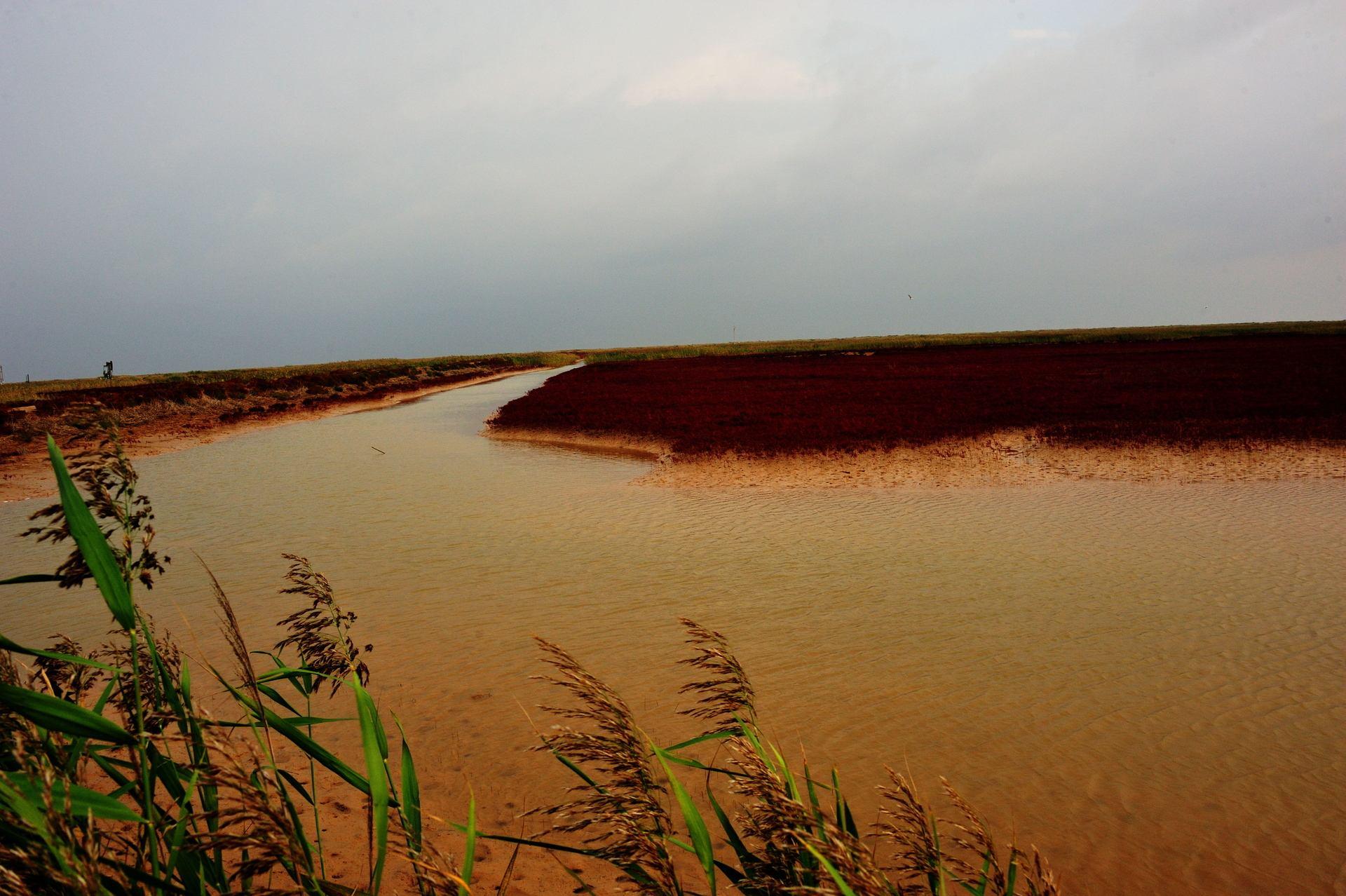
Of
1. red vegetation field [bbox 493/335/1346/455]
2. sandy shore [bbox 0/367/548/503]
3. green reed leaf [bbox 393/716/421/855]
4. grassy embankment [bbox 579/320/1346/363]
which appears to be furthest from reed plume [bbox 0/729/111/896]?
grassy embankment [bbox 579/320/1346/363]

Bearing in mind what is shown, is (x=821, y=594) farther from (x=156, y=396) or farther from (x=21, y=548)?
(x=156, y=396)

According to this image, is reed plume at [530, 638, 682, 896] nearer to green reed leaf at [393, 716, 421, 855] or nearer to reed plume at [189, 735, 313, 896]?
green reed leaf at [393, 716, 421, 855]

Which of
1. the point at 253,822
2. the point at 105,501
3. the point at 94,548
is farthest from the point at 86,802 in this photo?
the point at 105,501

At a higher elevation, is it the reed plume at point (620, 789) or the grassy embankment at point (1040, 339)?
the grassy embankment at point (1040, 339)

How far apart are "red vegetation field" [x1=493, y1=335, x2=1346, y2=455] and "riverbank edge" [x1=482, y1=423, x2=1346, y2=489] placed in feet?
2.52

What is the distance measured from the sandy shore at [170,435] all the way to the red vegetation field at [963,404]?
9172mm

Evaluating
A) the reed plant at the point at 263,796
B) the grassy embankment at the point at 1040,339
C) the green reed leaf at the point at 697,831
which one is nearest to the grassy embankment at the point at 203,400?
the reed plant at the point at 263,796

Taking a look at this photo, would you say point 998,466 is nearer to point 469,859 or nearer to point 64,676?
point 64,676

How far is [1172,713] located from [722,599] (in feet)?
14.0

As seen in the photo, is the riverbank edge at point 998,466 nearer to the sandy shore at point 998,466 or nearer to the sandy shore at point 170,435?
the sandy shore at point 998,466

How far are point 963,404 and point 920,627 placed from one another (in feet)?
71.8

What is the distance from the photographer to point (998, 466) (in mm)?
16547

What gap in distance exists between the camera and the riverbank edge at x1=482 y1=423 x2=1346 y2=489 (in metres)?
14.9

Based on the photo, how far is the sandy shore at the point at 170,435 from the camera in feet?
55.4
